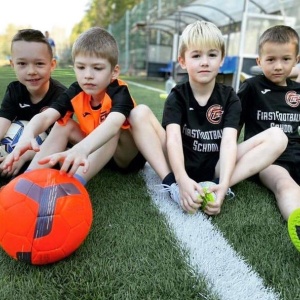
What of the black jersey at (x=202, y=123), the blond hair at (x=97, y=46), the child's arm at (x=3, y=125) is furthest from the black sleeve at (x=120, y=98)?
the child's arm at (x=3, y=125)

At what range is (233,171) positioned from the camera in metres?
1.83

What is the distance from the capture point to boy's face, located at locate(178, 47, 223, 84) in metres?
1.90

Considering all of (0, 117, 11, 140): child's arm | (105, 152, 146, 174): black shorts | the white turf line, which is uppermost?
(0, 117, 11, 140): child's arm

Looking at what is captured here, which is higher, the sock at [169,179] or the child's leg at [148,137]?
the child's leg at [148,137]

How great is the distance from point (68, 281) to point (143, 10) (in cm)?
1745

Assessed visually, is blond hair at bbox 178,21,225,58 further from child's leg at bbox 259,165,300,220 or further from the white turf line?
A: the white turf line

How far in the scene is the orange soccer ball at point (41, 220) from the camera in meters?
1.21

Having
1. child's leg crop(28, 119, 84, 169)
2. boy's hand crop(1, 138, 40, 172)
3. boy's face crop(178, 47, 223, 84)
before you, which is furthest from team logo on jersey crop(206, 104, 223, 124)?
boy's hand crop(1, 138, 40, 172)

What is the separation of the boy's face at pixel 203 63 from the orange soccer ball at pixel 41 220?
100 centimetres

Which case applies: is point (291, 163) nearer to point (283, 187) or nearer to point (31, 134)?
point (283, 187)

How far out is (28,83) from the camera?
2.16 meters

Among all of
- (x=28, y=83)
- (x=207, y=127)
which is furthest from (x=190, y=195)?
(x=28, y=83)

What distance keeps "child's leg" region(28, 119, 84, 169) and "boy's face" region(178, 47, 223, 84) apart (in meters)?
0.74

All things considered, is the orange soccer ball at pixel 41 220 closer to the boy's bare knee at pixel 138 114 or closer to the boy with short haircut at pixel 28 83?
the boy's bare knee at pixel 138 114
